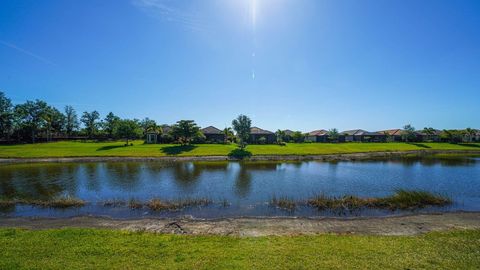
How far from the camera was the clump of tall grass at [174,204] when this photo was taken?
19016 mm

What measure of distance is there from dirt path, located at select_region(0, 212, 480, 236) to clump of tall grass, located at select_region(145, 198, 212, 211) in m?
2.70

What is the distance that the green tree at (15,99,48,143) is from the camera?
257 feet

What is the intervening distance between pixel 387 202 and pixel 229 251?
16125 millimetres

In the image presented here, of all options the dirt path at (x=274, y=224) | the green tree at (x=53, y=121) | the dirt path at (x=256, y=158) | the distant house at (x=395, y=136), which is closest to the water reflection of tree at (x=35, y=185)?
the dirt path at (x=274, y=224)

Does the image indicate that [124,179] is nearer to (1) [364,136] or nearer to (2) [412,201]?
(2) [412,201]

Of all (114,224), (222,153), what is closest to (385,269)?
(114,224)

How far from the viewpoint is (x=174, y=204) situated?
19.7 m

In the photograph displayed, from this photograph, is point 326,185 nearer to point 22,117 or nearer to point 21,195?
point 21,195

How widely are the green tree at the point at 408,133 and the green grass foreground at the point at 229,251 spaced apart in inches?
3955

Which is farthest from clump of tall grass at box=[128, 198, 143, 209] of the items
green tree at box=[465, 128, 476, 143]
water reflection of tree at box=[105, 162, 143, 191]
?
green tree at box=[465, 128, 476, 143]

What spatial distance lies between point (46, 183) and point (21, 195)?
18.5ft

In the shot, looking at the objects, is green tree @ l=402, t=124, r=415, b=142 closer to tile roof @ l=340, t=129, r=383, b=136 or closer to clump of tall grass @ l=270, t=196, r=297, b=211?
tile roof @ l=340, t=129, r=383, b=136

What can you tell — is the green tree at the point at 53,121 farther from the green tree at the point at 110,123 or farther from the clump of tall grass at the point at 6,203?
the clump of tall grass at the point at 6,203

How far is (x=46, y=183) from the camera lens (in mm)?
28422
